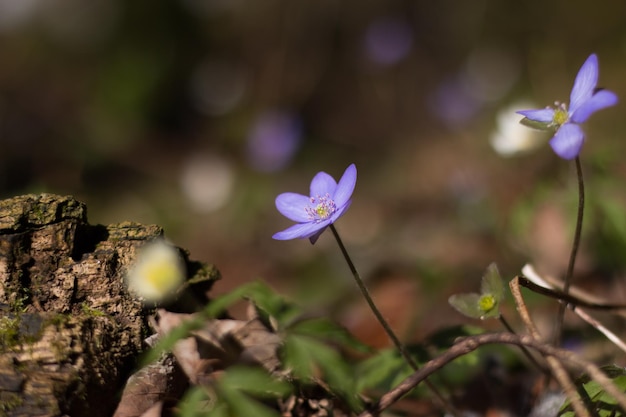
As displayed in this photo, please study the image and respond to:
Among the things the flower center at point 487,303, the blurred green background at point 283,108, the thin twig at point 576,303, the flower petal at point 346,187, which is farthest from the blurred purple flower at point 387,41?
the flower center at point 487,303

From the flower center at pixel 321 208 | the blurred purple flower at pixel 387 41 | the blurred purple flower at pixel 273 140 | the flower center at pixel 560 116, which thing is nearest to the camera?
the flower center at pixel 560 116

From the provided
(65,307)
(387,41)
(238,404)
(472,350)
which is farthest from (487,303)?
(387,41)

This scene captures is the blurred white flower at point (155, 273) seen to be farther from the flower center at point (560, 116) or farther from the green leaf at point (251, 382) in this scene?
the flower center at point (560, 116)

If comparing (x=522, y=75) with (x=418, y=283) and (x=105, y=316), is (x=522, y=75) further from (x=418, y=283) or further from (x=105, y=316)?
(x=105, y=316)

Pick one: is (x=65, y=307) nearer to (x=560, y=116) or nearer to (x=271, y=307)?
(x=271, y=307)

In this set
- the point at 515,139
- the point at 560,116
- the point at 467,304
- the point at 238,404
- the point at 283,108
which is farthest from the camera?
the point at 283,108

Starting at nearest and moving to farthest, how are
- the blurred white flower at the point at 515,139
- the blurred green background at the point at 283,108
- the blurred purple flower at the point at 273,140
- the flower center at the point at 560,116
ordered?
the flower center at the point at 560,116, the blurred white flower at the point at 515,139, the blurred green background at the point at 283,108, the blurred purple flower at the point at 273,140
